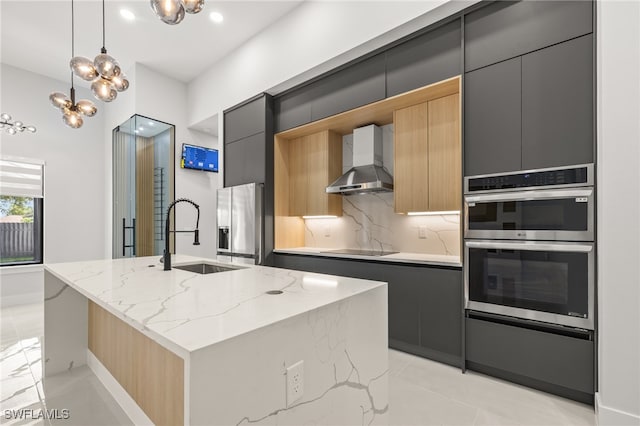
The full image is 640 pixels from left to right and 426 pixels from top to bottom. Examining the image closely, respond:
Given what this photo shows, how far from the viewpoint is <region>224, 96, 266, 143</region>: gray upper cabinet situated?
393cm

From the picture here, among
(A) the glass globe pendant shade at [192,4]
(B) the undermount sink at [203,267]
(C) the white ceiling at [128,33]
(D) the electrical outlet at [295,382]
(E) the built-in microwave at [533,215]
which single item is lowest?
(D) the electrical outlet at [295,382]

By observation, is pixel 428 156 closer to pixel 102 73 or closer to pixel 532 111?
pixel 532 111

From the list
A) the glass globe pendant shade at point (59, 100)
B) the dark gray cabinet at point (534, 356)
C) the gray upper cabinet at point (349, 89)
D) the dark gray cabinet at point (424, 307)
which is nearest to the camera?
the dark gray cabinet at point (534, 356)

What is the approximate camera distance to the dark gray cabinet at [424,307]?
241 cm

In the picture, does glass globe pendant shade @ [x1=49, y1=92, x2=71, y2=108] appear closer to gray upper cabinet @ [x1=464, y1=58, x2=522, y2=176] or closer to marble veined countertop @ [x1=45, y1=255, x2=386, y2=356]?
marble veined countertop @ [x1=45, y1=255, x2=386, y2=356]

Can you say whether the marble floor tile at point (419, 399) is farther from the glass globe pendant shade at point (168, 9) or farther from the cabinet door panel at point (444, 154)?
the glass globe pendant shade at point (168, 9)

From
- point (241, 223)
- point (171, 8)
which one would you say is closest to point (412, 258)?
point (241, 223)

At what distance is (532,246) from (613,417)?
97 cm

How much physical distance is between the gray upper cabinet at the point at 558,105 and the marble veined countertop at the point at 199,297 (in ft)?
5.10

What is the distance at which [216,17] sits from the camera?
3588 mm

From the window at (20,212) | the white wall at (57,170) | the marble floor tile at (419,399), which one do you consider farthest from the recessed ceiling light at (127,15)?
the marble floor tile at (419,399)

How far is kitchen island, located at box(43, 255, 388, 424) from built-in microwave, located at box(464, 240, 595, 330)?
114 cm

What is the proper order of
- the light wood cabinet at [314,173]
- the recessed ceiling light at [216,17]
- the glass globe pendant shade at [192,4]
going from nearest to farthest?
the glass globe pendant shade at [192,4] < the recessed ceiling light at [216,17] < the light wood cabinet at [314,173]

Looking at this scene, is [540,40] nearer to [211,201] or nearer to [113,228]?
[211,201]
